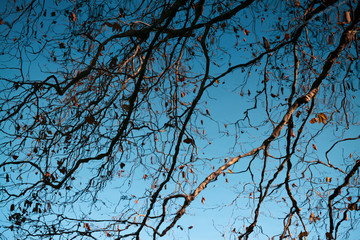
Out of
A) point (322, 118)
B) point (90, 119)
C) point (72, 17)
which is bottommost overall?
point (322, 118)

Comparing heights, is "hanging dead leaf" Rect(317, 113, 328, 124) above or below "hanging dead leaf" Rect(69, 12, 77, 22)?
below

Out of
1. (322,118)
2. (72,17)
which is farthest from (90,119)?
(322,118)

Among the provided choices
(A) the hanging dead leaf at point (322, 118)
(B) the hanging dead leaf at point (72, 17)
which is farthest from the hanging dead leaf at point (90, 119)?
(A) the hanging dead leaf at point (322, 118)

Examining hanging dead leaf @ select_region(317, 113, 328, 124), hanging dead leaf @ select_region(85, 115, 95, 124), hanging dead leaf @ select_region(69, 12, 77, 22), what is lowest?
hanging dead leaf @ select_region(317, 113, 328, 124)

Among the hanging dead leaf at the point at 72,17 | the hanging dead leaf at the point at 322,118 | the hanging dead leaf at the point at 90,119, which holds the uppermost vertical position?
the hanging dead leaf at the point at 72,17

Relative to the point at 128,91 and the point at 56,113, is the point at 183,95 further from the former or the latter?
the point at 56,113

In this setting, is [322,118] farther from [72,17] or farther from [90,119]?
[72,17]

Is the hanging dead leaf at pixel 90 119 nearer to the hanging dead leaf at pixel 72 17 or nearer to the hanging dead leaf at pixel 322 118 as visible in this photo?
the hanging dead leaf at pixel 72 17

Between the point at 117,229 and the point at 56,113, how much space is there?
1315 millimetres

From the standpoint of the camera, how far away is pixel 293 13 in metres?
3.31

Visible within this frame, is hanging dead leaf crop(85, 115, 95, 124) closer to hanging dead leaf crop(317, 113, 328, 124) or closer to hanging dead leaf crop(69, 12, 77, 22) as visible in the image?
hanging dead leaf crop(69, 12, 77, 22)

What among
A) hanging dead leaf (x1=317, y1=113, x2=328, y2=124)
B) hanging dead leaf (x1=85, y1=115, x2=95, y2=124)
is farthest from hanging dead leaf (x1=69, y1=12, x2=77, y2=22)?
hanging dead leaf (x1=317, y1=113, x2=328, y2=124)

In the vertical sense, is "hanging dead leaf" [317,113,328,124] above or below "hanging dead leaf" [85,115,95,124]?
below

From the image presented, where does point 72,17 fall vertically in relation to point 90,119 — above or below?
above
